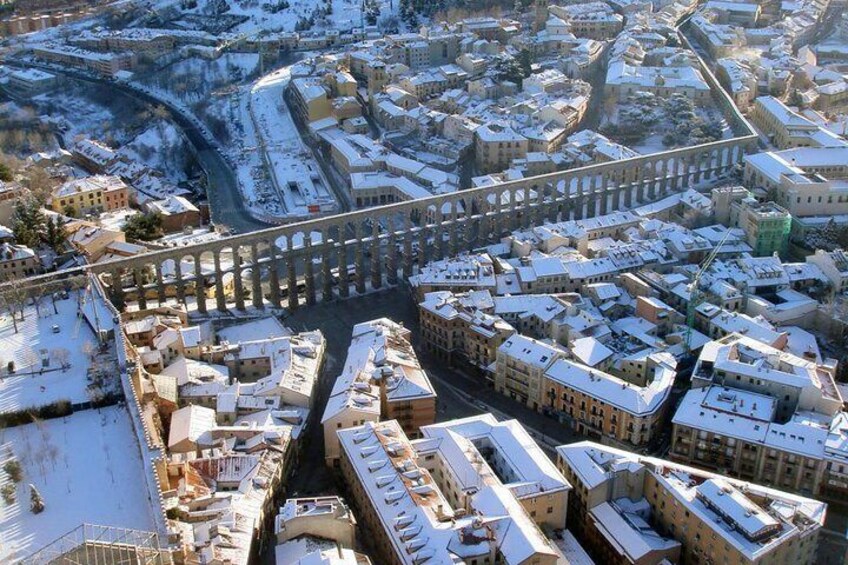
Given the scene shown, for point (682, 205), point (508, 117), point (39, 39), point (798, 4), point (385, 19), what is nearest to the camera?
point (682, 205)

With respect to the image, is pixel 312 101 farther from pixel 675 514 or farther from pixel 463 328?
pixel 675 514

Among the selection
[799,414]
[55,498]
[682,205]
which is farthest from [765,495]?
[682,205]

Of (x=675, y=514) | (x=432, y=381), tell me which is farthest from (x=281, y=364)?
(x=675, y=514)

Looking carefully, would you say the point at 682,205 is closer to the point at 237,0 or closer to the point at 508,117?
the point at 508,117

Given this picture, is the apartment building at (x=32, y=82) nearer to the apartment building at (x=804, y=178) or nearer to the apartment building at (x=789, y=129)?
the apartment building at (x=789, y=129)

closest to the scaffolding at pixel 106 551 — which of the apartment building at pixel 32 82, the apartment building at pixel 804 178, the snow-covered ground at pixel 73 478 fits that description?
the snow-covered ground at pixel 73 478

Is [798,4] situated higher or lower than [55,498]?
higher

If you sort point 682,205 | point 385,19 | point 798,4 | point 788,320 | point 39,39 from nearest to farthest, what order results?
point 788,320, point 682,205, point 798,4, point 385,19, point 39,39

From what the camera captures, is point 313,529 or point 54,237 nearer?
point 313,529
